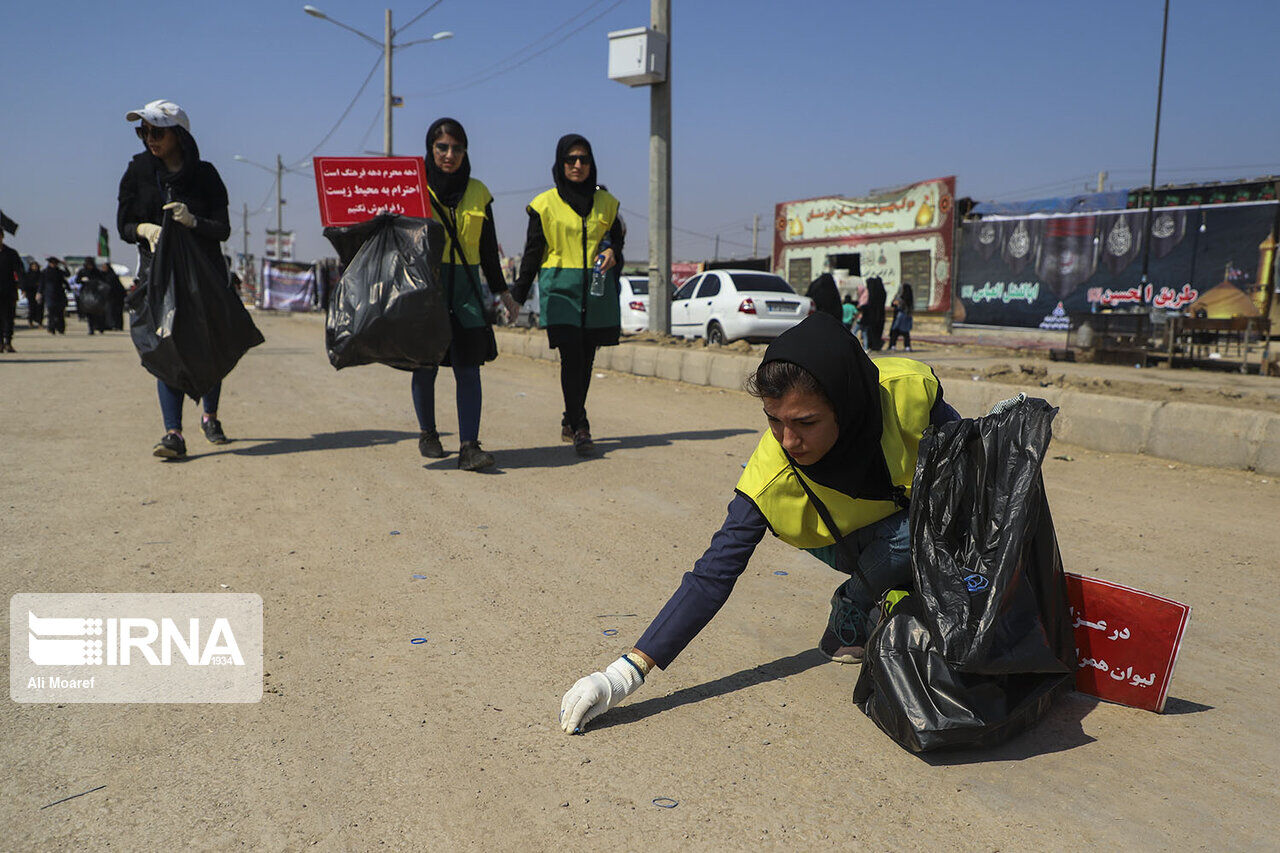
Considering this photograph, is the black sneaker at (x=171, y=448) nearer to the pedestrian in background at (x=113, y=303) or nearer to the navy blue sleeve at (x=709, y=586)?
the navy blue sleeve at (x=709, y=586)

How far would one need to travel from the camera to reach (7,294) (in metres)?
15.4

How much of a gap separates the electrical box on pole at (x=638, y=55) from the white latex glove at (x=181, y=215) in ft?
28.2

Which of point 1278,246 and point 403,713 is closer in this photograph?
point 403,713

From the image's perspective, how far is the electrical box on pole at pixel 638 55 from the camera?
41.8 feet

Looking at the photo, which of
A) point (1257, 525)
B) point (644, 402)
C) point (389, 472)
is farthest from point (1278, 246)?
point (389, 472)

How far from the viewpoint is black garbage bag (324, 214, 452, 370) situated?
202 inches

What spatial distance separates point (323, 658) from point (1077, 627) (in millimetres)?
2197

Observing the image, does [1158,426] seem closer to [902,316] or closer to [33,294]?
[902,316]

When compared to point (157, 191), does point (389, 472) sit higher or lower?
lower

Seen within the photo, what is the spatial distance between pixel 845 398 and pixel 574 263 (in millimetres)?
4096

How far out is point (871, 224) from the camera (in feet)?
92.3

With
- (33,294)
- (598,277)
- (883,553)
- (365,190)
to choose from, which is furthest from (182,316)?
(33,294)

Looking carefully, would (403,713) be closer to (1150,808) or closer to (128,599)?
(128,599)

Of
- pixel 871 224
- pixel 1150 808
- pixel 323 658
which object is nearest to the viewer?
pixel 1150 808
